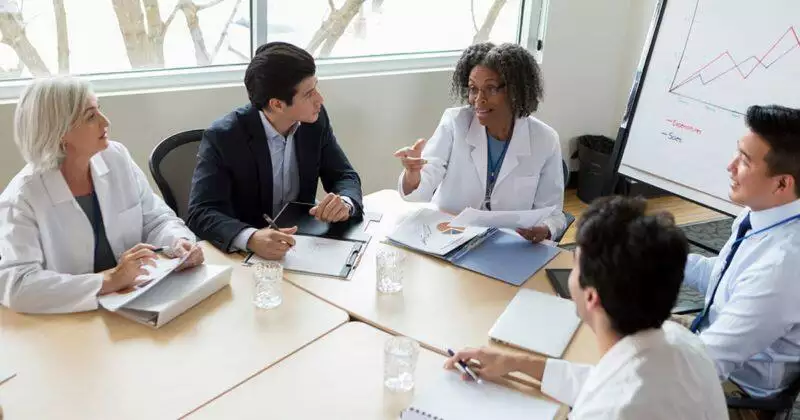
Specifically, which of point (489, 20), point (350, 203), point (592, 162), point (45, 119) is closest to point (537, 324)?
point (350, 203)

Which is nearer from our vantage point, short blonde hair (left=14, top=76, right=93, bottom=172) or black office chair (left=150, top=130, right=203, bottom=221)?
short blonde hair (left=14, top=76, right=93, bottom=172)

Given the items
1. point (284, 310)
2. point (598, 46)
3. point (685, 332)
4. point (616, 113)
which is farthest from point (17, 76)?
point (616, 113)

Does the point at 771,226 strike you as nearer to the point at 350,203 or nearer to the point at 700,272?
the point at 700,272

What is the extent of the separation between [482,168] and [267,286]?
110 cm

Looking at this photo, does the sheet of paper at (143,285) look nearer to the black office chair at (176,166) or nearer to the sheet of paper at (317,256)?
the sheet of paper at (317,256)

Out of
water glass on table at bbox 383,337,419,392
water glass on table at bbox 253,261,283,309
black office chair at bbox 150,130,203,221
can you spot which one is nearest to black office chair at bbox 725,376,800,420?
water glass on table at bbox 383,337,419,392

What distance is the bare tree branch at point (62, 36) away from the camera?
116 inches

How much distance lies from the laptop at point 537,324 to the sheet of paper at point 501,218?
1.24ft

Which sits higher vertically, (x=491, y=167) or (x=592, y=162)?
(x=491, y=167)

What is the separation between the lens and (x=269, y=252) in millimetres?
1978

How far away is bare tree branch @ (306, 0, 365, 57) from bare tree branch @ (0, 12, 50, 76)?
4.32 feet

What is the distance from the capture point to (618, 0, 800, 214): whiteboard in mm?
2701

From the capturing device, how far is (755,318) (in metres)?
1.66

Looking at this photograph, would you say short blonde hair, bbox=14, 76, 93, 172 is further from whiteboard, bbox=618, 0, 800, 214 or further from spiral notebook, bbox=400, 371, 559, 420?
A: whiteboard, bbox=618, 0, 800, 214
